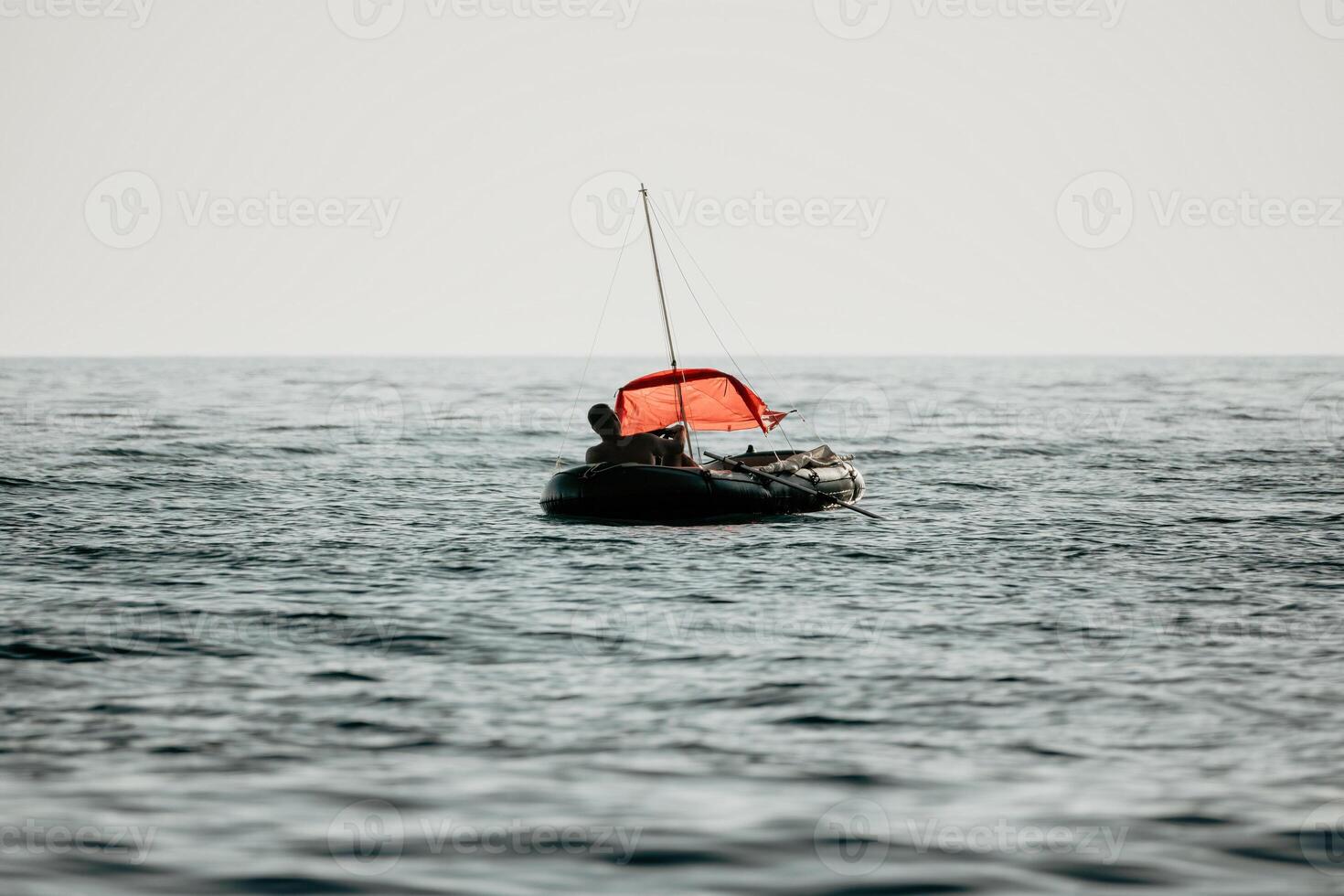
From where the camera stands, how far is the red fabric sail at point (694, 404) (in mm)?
23562

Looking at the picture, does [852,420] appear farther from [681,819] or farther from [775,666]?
[681,819]

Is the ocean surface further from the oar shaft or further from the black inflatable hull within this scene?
the black inflatable hull

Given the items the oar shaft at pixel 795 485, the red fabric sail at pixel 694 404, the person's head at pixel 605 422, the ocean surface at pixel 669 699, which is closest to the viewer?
the ocean surface at pixel 669 699

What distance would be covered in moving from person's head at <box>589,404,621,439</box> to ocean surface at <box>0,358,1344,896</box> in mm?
1665

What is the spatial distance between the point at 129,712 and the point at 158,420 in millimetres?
45000

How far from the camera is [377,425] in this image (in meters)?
55.4

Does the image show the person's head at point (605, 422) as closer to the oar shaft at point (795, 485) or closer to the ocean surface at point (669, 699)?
the ocean surface at point (669, 699)

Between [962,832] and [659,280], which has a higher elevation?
[659,280]

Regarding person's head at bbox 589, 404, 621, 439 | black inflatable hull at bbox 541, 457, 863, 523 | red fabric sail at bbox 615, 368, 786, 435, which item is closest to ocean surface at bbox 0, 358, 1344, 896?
black inflatable hull at bbox 541, 457, 863, 523

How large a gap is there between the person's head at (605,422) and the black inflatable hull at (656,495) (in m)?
0.63

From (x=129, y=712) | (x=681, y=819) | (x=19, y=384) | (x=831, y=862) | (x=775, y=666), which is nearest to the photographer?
(x=831, y=862)

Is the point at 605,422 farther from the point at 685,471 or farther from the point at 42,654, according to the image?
the point at 42,654

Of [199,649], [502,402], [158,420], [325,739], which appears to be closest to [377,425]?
[158,420]

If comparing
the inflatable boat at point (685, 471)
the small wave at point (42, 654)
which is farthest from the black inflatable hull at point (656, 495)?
the small wave at point (42, 654)
